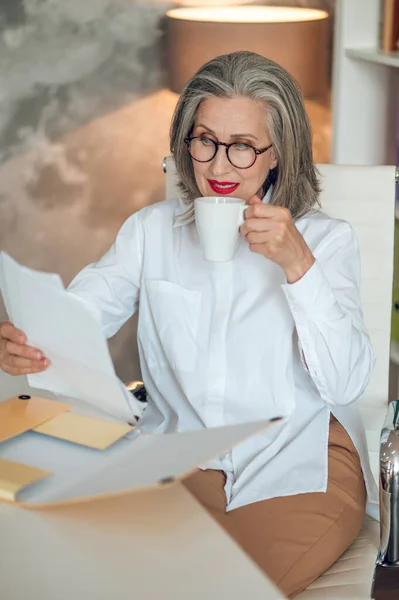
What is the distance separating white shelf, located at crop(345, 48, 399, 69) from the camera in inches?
93.7

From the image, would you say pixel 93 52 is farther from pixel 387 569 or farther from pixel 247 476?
pixel 387 569

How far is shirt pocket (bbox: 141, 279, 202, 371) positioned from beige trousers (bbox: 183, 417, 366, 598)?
9.0 inches

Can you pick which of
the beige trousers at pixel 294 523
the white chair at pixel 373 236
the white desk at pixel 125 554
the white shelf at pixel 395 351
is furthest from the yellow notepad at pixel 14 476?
the white shelf at pixel 395 351

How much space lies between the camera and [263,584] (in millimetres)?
877

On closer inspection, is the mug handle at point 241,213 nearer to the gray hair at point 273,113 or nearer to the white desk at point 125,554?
the gray hair at point 273,113

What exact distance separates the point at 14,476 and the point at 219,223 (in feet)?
1.63

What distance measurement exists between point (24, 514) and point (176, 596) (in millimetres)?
246

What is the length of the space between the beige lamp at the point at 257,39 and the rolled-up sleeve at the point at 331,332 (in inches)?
60.2

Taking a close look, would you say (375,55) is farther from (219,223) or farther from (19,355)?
(19,355)

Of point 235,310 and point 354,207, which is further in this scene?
point 354,207

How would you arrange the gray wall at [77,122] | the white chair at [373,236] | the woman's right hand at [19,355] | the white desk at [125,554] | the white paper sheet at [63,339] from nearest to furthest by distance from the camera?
the white desk at [125,554], the white paper sheet at [63,339], the woman's right hand at [19,355], the white chair at [373,236], the gray wall at [77,122]

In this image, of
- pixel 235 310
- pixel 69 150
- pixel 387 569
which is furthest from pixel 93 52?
pixel 387 569

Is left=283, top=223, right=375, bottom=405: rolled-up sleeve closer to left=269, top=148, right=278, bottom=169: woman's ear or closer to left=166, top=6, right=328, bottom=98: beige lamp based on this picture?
left=269, top=148, right=278, bottom=169: woman's ear

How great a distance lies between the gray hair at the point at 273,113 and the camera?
159 cm
